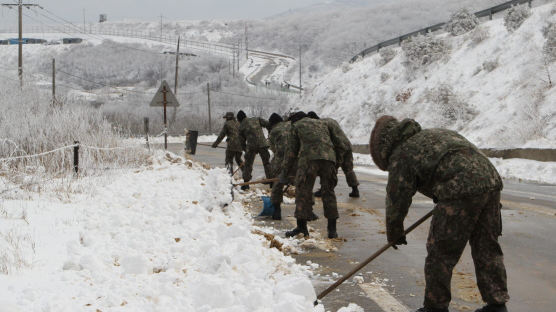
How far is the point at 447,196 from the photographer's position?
4.04 m

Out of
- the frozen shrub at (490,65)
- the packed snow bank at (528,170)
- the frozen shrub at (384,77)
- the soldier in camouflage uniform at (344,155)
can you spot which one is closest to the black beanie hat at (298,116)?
the soldier in camouflage uniform at (344,155)

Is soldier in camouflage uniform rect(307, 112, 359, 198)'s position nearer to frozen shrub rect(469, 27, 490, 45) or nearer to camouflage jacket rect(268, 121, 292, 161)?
camouflage jacket rect(268, 121, 292, 161)

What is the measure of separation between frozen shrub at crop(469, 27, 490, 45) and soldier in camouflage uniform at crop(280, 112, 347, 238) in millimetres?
33328

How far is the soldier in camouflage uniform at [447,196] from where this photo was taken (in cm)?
403

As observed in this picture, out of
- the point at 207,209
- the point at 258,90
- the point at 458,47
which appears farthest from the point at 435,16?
the point at 207,209

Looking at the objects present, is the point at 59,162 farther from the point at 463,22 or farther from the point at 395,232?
the point at 463,22

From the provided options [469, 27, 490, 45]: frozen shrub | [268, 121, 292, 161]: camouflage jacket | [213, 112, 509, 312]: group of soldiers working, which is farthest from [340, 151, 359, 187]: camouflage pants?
[469, 27, 490, 45]: frozen shrub

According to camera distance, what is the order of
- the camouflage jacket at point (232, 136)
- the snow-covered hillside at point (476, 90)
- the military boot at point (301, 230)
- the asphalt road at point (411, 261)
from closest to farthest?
the asphalt road at point (411, 261) < the military boot at point (301, 230) < the camouflage jacket at point (232, 136) < the snow-covered hillside at point (476, 90)

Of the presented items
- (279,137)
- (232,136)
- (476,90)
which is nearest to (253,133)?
(232,136)

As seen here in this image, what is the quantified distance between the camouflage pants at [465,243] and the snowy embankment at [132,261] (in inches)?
36.3

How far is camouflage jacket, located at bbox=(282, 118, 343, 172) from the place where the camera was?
7516mm

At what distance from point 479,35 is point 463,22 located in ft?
14.5

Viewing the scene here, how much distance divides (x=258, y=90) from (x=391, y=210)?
8798 centimetres

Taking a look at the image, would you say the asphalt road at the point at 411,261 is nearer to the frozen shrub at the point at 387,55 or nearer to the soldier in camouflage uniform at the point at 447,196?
the soldier in camouflage uniform at the point at 447,196
